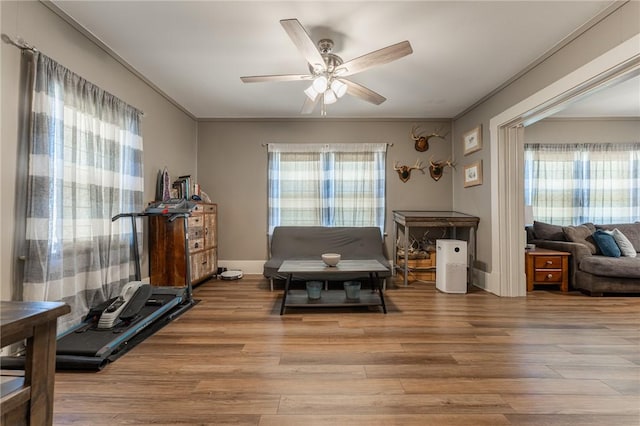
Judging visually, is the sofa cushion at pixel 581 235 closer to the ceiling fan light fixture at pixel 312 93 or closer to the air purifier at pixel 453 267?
the air purifier at pixel 453 267

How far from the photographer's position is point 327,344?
2277 mm

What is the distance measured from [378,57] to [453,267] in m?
2.74

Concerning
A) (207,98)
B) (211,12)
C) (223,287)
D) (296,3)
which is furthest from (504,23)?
(223,287)

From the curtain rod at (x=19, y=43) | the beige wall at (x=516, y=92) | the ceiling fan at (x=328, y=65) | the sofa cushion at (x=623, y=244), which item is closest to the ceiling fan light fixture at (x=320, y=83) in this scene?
the ceiling fan at (x=328, y=65)

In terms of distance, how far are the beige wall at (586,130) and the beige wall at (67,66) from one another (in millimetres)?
5720

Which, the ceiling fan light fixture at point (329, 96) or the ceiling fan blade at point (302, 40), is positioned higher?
the ceiling fan blade at point (302, 40)

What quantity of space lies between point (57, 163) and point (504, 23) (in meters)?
3.67

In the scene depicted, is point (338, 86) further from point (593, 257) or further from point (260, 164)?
point (593, 257)

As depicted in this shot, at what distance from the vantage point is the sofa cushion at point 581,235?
13.6 feet

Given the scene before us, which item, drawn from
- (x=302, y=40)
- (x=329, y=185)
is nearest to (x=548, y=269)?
(x=329, y=185)

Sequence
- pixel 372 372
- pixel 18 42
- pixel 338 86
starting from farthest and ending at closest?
pixel 338 86 → pixel 18 42 → pixel 372 372

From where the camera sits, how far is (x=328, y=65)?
2.71m

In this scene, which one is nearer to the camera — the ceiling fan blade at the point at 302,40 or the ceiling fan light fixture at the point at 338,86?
the ceiling fan blade at the point at 302,40

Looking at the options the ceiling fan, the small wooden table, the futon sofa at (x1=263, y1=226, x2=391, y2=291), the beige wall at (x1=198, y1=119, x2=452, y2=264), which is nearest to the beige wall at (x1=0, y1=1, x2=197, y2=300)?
the beige wall at (x1=198, y1=119, x2=452, y2=264)
